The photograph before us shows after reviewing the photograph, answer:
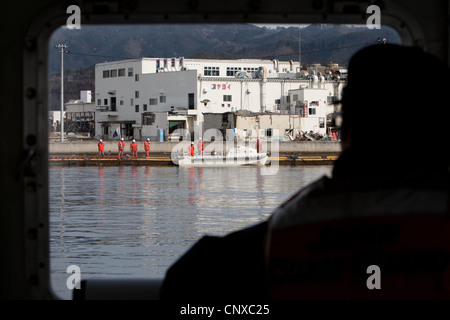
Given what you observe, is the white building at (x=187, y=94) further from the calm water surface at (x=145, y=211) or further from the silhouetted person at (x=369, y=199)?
the silhouetted person at (x=369, y=199)

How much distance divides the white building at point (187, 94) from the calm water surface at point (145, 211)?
23.7 meters

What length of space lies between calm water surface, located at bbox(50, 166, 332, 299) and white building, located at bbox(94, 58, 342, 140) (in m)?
23.7

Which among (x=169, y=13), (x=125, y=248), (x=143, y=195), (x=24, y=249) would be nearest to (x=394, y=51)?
(x=169, y=13)

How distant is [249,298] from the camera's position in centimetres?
141

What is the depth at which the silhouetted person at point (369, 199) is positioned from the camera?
4.12 feet

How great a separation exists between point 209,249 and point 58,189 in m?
26.0

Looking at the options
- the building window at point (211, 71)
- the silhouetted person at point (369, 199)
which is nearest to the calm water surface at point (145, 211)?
the silhouetted person at point (369, 199)

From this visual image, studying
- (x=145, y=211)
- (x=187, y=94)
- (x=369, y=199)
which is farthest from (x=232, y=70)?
(x=369, y=199)

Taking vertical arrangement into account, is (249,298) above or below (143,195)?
above

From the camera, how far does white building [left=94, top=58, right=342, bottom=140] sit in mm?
59812

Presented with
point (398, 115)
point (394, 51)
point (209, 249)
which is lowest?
point (209, 249)

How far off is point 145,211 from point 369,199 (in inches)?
725
